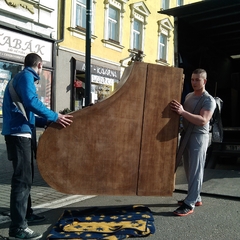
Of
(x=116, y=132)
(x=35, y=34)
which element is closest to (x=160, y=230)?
(x=116, y=132)

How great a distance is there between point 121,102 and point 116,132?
0.32 m

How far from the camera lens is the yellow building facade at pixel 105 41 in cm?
1577

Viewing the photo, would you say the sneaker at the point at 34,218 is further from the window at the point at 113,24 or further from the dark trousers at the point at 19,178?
the window at the point at 113,24

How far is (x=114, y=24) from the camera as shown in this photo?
1858cm

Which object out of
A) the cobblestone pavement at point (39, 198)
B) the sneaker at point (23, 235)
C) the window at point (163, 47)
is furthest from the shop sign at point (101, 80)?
the sneaker at point (23, 235)

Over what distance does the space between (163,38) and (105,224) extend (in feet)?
66.4

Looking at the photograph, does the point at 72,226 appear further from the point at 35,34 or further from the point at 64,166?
the point at 35,34

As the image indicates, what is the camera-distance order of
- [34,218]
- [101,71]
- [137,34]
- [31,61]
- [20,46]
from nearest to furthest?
1. [31,61]
2. [34,218]
3. [20,46]
4. [101,71]
5. [137,34]

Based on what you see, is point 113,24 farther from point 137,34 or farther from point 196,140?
point 196,140

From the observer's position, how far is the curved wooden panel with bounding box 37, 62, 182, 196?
3.80m

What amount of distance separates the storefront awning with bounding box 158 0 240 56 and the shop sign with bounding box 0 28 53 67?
7.54 m

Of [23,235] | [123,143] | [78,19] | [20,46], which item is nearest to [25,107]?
[123,143]

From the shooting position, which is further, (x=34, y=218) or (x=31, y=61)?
(x=34, y=218)

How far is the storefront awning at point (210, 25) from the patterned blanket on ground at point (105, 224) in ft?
14.0
